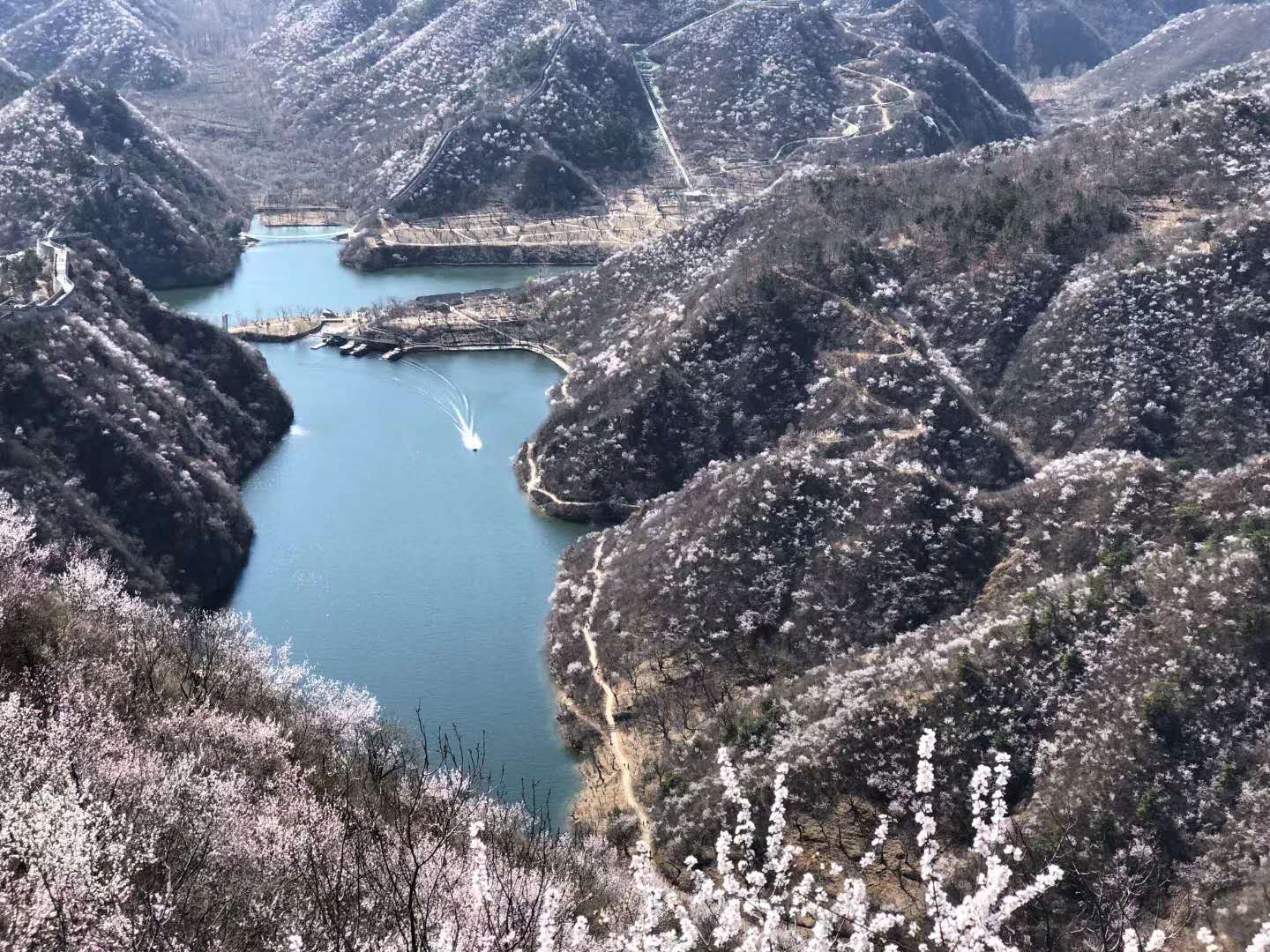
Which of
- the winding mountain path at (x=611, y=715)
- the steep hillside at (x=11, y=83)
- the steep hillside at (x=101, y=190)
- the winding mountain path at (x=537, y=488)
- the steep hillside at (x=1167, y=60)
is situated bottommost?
the steep hillside at (x=1167, y=60)

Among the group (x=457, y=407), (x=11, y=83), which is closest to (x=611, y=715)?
(x=457, y=407)

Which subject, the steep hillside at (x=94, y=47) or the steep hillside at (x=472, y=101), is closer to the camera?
the steep hillside at (x=472, y=101)

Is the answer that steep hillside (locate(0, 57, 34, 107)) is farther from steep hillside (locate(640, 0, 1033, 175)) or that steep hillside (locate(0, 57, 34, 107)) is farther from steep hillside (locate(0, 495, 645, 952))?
steep hillside (locate(0, 495, 645, 952))

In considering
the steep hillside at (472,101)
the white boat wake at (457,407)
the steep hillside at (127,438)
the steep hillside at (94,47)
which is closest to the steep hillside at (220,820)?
the steep hillside at (127,438)

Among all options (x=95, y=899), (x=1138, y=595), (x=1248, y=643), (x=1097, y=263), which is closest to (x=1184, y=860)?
(x=1248, y=643)

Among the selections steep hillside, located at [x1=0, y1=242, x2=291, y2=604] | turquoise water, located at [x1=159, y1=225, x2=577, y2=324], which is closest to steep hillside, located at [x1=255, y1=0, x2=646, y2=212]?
turquoise water, located at [x1=159, y1=225, x2=577, y2=324]

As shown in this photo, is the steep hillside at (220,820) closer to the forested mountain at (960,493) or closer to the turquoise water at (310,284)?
the forested mountain at (960,493)

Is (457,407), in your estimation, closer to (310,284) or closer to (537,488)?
(537,488)
